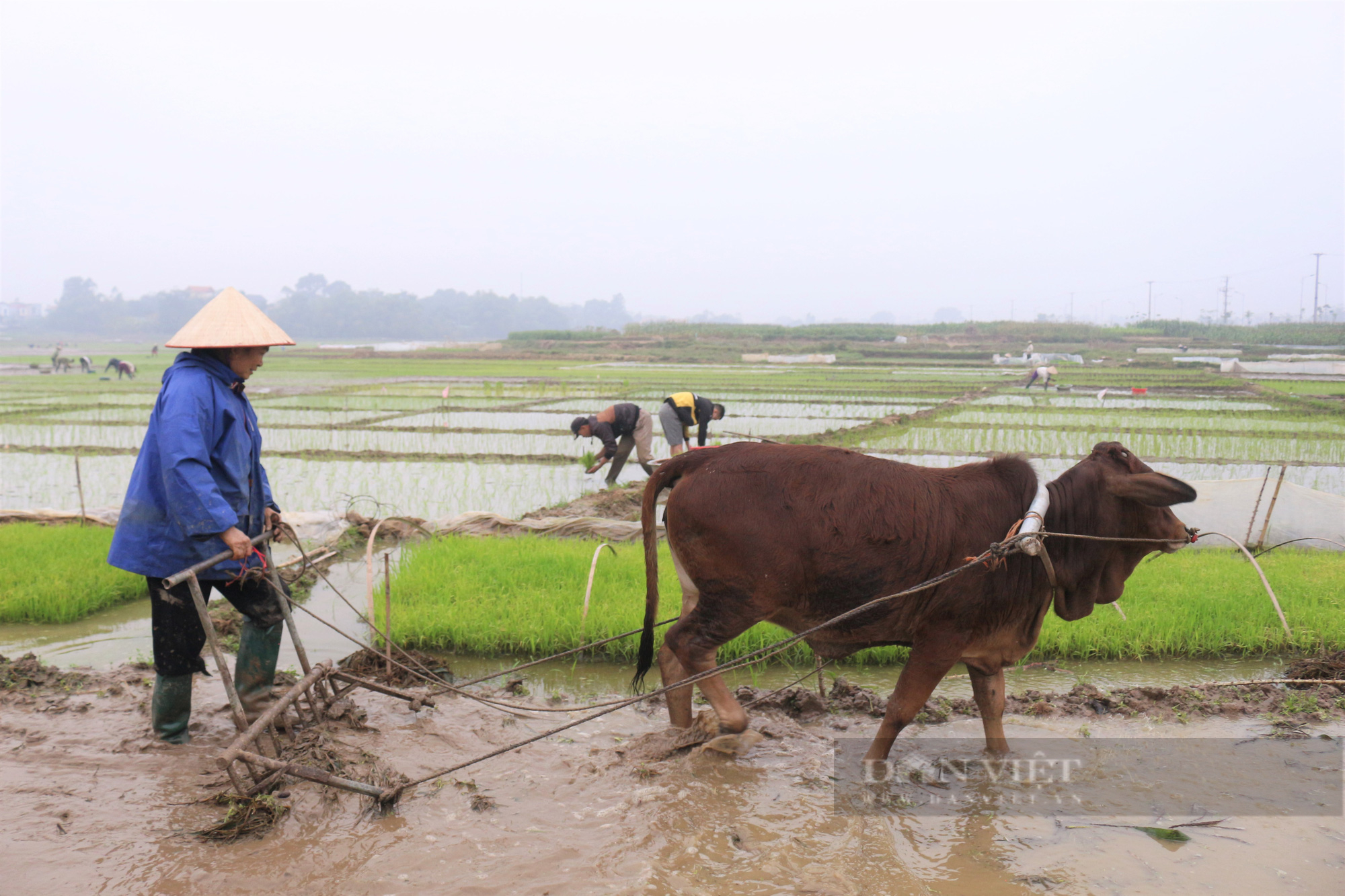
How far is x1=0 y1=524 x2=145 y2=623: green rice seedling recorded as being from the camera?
5.61 metres

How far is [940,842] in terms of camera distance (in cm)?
314

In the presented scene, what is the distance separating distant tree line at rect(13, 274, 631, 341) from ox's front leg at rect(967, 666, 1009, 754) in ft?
352

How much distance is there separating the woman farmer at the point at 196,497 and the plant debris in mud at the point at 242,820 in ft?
2.59

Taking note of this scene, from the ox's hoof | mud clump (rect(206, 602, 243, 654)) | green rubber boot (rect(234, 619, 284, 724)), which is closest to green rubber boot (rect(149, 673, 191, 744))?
green rubber boot (rect(234, 619, 284, 724))

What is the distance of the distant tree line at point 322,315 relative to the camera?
111 metres

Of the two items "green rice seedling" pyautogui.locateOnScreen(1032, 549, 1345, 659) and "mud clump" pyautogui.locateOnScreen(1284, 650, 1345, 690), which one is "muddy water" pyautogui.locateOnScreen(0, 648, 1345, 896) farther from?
"green rice seedling" pyautogui.locateOnScreen(1032, 549, 1345, 659)

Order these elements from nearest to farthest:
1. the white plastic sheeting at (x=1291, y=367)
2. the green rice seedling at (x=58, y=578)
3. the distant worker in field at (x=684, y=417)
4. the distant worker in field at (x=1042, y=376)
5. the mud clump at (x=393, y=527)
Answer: the green rice seedling at (x=58, y=578) → the mud clump at (x=393, y=527) → the distant worker in field at (x=684, y=417) → the distant worker in field at (x=1042, y=376) → the white plastic sheeting at (x=1291, y=367)

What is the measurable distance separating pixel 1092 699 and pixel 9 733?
5.01m

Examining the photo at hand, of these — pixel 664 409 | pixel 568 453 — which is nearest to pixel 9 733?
pixel 664 409

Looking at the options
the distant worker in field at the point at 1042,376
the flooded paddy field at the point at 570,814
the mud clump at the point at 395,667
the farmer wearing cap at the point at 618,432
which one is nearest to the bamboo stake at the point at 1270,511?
the flooded paddy field at the point at 570,814

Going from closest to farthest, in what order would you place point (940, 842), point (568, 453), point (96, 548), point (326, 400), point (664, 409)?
point (940, 842) → point (96, 548) → point (664, 409) → point (568, 453) → point (326, 400)

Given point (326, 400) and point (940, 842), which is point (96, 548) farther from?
point (326, 400)

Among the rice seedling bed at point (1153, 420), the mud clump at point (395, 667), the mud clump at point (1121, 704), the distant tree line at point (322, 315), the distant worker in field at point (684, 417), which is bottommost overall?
the mud clump at point (1121, 704)

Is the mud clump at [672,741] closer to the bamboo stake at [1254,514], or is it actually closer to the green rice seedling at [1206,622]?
the green rice seedling at [1206,622]
